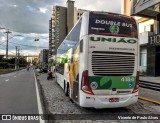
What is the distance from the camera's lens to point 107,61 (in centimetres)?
991

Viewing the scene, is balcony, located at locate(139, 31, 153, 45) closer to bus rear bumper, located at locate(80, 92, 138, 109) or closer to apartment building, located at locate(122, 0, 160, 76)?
apartment building, located at locate(122, 0, 160, 76)

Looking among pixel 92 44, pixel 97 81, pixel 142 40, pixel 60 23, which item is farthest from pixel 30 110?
pixel 60 23

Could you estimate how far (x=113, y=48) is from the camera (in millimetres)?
9883

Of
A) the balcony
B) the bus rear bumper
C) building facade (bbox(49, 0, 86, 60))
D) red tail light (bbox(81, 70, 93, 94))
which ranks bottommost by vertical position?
the bus rear bumper

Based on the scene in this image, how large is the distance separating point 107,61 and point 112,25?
4.44 ft

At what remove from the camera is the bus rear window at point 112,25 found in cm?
987

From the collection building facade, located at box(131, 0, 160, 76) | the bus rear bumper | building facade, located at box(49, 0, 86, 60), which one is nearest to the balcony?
building facade, located at box(131, 0, 160, 76)

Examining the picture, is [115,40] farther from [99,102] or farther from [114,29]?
[99,102]

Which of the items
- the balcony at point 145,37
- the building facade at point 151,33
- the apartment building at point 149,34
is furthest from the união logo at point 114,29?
the balcony at point 145,37

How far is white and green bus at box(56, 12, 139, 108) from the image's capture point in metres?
9.70

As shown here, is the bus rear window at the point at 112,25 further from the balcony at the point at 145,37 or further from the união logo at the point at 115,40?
the balcony at the point at 145,37

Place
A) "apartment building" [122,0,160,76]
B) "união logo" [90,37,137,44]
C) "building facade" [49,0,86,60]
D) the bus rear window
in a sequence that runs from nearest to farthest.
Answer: "união logo" [90,37,137,44] < the bus rear window < "apartment building" [122,0,160,76] < "building facade" [49,0,86,60]

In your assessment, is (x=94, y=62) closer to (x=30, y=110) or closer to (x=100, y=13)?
(x=100, y=13)

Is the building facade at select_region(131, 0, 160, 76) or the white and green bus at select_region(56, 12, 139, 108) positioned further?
the building facade at select_region(131, 0, 160, 76)
